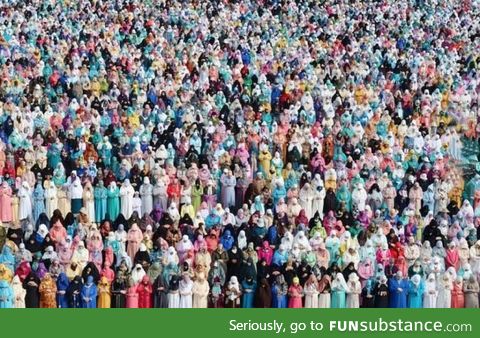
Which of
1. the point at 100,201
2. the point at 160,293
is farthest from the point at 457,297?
the point at 100,201

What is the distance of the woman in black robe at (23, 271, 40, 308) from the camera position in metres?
20.6

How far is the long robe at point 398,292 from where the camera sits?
68.8ft

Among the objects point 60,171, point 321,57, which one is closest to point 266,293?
point 60,171

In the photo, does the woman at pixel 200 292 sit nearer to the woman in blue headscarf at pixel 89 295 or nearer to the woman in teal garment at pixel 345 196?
the woman in blue headscarf at pixel 89 295

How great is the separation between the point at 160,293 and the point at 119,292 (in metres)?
0.62

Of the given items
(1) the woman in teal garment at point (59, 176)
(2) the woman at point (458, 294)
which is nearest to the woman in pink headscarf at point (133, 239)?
(1) the woman in teal garment at point (59, 176)

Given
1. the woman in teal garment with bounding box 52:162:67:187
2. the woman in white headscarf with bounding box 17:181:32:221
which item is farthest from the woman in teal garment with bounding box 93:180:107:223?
the woman in white headscarf with bounding box 17:181:32:221

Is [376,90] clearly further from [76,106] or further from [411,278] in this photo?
[411,278]

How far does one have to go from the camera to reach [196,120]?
28.7 meters

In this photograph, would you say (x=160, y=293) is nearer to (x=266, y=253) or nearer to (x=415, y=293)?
(x=266, y=253)

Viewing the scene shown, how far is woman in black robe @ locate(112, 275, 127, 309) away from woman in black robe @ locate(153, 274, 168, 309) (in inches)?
18.4

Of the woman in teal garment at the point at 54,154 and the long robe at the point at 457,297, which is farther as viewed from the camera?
the woman in teal garment at the point at 54,154

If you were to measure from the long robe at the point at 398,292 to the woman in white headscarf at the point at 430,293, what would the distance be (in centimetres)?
32

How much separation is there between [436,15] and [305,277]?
21597 mm
